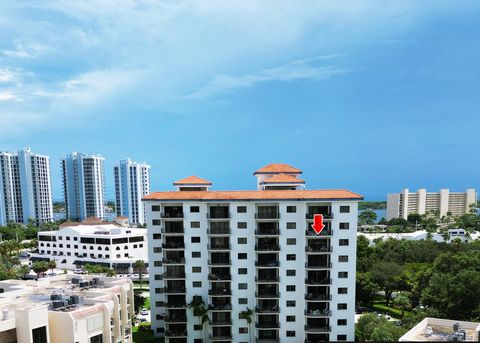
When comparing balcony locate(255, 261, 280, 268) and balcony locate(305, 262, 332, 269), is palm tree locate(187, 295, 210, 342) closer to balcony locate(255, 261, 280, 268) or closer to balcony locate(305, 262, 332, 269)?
balcony locate(255, 261, 280, 268)

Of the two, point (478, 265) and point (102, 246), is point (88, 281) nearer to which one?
point (102, 246)

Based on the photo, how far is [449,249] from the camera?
57.3 metres

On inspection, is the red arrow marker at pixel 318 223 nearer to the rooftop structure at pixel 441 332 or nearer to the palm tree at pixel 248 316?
the palm tree at pixel 248 316

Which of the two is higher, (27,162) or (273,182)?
(27,162)

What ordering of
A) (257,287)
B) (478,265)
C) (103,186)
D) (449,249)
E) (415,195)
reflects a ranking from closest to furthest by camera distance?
(257,287), (478,265), (449,249), (103,186), (415,195)

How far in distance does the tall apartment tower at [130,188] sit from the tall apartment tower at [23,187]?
948 inches

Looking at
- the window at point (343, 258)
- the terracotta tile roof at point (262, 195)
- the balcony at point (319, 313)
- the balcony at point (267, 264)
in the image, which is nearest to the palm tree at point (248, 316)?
the balcony at point (267, 264)

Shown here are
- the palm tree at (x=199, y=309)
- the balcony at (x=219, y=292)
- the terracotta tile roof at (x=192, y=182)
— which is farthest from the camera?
the terracotta tile roof at (x=192, y=182)

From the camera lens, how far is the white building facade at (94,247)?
60.0 m

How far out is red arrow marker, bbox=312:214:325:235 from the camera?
93.5 ft

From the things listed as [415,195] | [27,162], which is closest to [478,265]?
[415,195]

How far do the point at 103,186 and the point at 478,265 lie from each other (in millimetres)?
112951

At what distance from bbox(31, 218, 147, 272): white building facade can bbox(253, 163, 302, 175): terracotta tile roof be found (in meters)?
35.2

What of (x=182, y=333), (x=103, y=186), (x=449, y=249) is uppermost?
(x=103, y=186)
